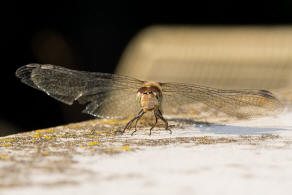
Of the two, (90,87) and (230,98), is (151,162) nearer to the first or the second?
(230,98)

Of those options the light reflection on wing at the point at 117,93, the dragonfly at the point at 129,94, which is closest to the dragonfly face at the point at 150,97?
the dragonfly at the point at 129,94

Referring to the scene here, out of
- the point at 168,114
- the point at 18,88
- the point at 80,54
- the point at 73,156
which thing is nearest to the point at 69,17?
the point at 80,54

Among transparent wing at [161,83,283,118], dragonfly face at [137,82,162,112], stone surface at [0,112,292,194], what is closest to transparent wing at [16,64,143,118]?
dragonfly face at [137,82,162,112]

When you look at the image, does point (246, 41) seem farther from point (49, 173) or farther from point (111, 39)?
point (49, 173)

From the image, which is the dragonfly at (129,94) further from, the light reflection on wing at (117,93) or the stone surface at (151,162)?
the stone surface at (151,162)

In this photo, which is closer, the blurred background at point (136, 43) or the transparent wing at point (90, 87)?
the transparent wing at point (90, 87)

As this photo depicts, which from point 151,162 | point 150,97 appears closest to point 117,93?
point 150,97
